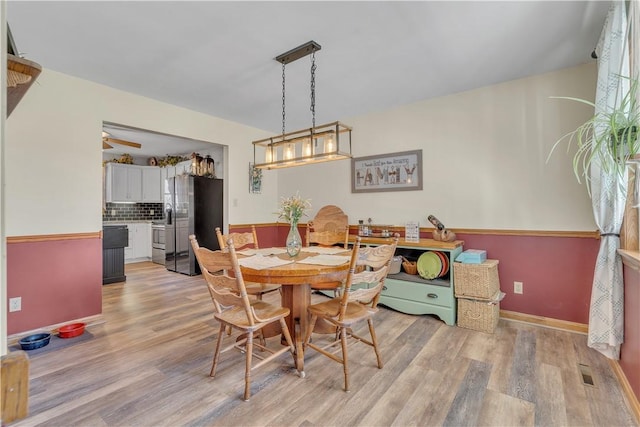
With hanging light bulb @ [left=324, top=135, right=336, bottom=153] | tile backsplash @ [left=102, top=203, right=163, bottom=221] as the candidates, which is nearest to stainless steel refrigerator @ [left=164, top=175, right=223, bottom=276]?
tile backsplash @ [left=102, top=203, right=163, bottom=221]

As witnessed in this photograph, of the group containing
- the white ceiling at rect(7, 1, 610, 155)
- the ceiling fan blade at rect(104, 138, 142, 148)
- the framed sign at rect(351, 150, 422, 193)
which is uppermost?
the white ceiling at rect(7, 1, 610, 155)

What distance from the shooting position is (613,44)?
75.4 inches

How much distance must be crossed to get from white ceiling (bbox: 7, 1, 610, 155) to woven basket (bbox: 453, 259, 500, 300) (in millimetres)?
1804

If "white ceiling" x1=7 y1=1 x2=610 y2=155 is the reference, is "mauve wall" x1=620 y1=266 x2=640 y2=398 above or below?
below

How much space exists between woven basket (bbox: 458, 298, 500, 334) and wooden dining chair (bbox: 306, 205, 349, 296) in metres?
1.31

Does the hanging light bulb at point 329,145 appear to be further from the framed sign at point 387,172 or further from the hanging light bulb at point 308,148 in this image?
the framed sign at point 387,172

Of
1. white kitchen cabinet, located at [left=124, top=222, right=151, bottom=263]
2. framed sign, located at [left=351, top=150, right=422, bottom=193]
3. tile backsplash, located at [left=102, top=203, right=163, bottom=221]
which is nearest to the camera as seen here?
framed sign, located at [left=351, top=150, right=422, bottom=193]

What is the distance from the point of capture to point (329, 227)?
3881 millimetres

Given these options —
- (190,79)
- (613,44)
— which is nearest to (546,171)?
(613,44)

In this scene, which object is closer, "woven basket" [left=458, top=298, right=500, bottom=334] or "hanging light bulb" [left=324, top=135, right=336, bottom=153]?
"hanging light bulb" [left=324, top=135, right=336, bottom=153]

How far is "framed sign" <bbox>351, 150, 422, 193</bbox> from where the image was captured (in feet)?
11.9

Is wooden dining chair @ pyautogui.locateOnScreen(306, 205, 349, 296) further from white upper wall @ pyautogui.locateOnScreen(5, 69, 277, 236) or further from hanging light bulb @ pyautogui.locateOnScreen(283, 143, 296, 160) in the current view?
white upper wall @ pyautogui.locateOnScreen(5, 69, 277, 236)

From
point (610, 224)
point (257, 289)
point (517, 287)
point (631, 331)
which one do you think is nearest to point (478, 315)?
point (517, 287)

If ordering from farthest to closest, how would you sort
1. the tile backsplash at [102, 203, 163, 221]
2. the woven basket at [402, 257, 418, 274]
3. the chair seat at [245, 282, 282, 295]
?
the tile backsplash at [102, 203, 163, 221] → the woven basket at [402, 257, 418, 274] → the chair seat at [245, 282, 282, 295]
